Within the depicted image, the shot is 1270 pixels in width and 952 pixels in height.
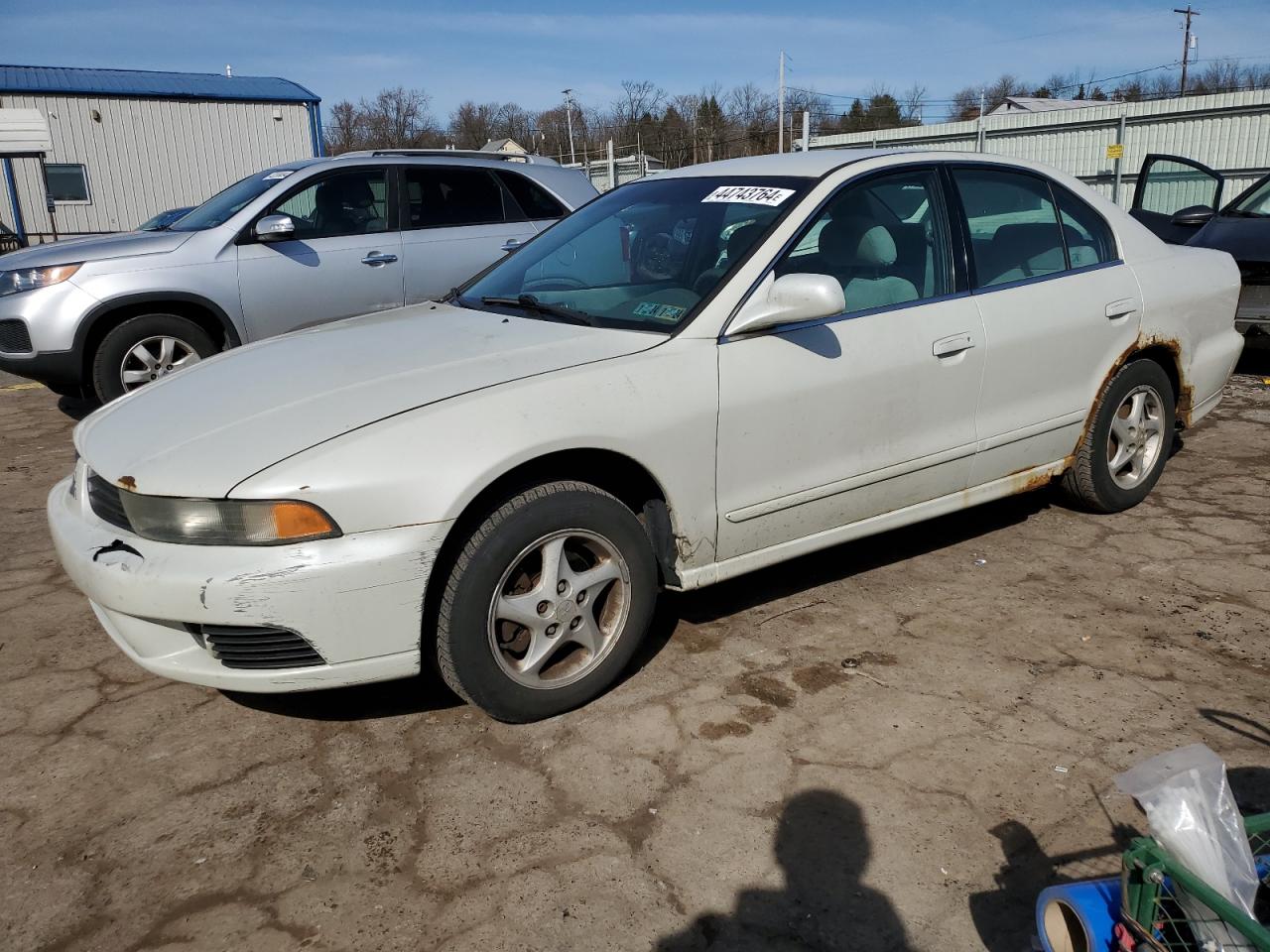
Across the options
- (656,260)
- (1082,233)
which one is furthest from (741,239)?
(1082,233)

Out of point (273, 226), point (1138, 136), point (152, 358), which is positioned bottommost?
point (152, 358)

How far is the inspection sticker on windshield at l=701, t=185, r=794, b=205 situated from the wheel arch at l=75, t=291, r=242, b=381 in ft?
12.9

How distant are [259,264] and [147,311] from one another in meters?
0.75

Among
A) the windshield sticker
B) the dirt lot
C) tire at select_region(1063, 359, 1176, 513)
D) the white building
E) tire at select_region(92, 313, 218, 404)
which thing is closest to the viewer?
the dirt lot

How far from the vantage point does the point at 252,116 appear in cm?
2606

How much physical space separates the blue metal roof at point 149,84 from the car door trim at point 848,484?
87.5 feet

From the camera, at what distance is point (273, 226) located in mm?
6266

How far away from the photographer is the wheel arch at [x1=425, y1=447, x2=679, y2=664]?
8.77 feet

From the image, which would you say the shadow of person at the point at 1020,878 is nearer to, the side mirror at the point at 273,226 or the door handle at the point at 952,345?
the door handle at the point at 952,345

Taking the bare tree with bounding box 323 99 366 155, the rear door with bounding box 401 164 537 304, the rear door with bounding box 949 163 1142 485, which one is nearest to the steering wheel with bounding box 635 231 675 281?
the rear door with bounding box 949 163 1142 485

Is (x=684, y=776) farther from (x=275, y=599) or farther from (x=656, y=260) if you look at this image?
(x=656, y=260)

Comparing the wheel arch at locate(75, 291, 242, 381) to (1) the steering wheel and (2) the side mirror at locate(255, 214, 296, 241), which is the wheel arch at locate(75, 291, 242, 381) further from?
(1) the steering wheel

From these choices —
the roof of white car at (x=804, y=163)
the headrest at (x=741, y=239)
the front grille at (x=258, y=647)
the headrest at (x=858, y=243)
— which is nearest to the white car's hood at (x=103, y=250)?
the roof of white car at (x=804, y=163)

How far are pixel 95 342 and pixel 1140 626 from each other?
5.97 m
